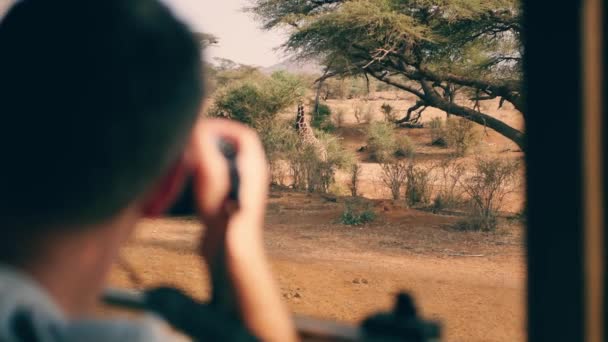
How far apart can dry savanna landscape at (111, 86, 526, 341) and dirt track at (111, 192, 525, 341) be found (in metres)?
0.01

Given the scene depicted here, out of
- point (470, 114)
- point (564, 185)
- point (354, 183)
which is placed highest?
point (470, 114)

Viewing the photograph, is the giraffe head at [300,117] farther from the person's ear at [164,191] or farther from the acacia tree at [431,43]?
the person's ear at [164,191]

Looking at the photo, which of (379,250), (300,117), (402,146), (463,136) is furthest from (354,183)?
(463,136)

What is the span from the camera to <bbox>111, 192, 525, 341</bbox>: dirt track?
258 inches

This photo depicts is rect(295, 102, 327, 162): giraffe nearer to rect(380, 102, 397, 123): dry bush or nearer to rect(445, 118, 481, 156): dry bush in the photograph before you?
rect(445, 118, 481, 156): dry bush

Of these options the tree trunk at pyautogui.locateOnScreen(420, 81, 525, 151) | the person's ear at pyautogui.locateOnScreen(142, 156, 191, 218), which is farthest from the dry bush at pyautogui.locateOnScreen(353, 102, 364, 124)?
the person's ear at pyautogui.locateOnScreen(142, 156, 191, 218)

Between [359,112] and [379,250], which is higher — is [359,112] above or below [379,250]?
above

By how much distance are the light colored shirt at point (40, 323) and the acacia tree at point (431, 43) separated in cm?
1411

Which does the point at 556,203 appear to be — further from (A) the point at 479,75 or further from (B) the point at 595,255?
(A) the point at 479,75

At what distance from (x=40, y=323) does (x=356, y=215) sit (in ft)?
35.0

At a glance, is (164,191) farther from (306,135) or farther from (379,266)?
(306,135)

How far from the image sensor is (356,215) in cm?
1113

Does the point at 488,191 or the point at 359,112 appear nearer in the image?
the point at 488,191

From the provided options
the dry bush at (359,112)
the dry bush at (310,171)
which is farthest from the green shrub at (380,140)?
the dry bush at (359,112)
